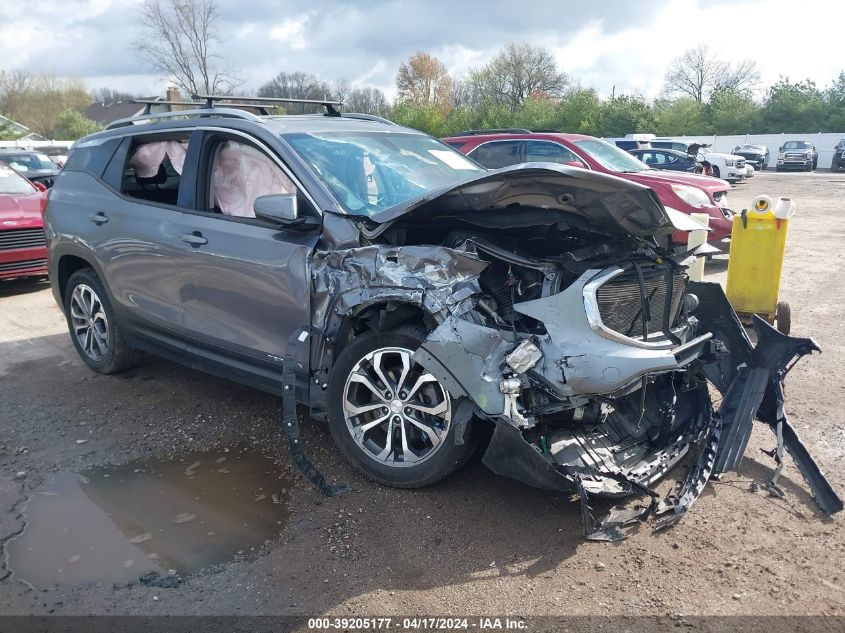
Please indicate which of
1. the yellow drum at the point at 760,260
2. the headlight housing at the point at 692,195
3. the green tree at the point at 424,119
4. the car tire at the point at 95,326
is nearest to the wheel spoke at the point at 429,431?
the car tire at the point at 95,326

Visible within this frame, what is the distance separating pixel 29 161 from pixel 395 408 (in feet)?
54.6

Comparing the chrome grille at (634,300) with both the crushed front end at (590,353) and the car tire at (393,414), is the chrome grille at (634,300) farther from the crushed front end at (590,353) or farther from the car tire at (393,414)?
the car tire at (393,414)

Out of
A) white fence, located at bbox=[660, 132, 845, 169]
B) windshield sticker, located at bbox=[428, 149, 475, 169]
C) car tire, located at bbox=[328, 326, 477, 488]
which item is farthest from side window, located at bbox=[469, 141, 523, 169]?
white fence, located at bbox=[660, 132, 845, 169]

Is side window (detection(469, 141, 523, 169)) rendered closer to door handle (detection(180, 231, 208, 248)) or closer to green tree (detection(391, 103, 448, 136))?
door handle (detection(180, 231, 208, 248))

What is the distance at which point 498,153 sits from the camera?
1130 cm

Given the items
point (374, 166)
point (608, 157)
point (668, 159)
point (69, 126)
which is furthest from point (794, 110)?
point (69, 126)

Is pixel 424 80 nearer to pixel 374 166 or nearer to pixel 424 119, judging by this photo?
pixel 424 119

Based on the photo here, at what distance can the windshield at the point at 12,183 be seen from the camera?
400 inches

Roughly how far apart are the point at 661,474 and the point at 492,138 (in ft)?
29.0

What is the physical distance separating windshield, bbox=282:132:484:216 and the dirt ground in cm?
159

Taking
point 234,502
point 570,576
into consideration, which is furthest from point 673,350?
point 234,502

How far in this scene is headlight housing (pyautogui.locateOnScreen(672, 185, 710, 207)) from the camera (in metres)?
8.56

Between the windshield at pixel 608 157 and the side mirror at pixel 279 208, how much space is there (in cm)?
751

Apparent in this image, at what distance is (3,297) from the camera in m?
9.04
